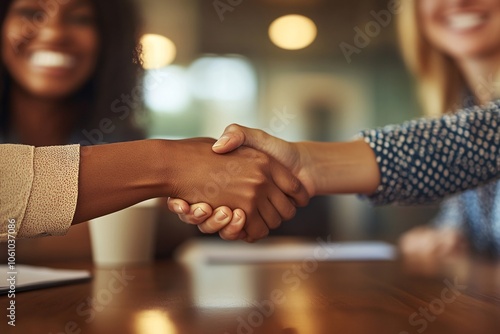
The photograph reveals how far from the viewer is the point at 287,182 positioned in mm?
932

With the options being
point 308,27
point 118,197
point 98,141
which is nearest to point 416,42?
point 308,27

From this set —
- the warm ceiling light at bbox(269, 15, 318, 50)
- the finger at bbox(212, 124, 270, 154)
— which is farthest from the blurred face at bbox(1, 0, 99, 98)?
the finger at bbox(212, 124, 270, 154)

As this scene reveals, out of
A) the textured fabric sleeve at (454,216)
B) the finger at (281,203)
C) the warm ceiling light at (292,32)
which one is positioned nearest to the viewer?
the finger at (281,203)

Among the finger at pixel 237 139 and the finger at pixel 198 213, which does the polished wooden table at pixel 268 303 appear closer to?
the finger at pixel 198 213

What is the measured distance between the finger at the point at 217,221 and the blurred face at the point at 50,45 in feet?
3.99

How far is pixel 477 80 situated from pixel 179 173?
153cm

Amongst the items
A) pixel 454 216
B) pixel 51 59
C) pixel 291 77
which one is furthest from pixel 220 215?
pixel 291 77

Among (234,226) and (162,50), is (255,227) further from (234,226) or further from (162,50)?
(162,50)

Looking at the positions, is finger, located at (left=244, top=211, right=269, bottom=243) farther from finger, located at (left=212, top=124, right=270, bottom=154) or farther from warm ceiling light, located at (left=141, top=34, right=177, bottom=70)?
warm ceiling light, located at (left=141, top=34, right=177, bottom=70)

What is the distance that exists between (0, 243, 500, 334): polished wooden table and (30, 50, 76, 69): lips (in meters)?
1.15

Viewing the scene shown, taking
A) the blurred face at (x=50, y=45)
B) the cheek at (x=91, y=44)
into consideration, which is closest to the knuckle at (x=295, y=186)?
the blurred face at (x=50, y=45)

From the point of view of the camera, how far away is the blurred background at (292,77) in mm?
2512

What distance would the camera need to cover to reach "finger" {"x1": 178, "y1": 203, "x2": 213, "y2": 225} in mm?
837

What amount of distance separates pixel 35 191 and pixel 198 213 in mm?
274
